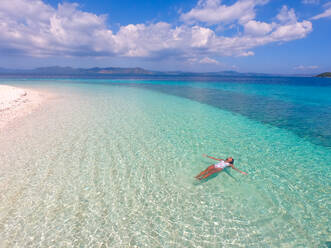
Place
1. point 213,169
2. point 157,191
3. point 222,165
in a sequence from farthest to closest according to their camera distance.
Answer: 1. point 222,165
2. point 213,169
3. point 157,191

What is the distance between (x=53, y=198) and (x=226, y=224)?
18.6ft

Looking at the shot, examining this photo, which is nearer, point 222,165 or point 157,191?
point 157,191

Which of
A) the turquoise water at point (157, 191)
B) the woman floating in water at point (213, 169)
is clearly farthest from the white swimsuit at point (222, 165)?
the turquoise water at point (157, 191)

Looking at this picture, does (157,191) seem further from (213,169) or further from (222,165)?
(222,165)

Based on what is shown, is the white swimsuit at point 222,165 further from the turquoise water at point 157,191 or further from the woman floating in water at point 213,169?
the turquoise water at point 157,191

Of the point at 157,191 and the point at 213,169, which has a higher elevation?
the point at 213,169

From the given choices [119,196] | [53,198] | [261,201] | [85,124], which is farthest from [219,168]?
[85,124]

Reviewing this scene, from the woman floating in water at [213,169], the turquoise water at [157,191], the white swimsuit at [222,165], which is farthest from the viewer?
the white swimsuit at [222,165]

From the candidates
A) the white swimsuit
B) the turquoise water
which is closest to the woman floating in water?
the white swimsuit

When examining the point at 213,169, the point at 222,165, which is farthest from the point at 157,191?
the point at 222,165

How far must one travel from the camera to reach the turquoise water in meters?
4.56

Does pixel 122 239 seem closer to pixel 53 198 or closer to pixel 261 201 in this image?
pixel 53 198

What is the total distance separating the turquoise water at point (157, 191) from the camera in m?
4.56

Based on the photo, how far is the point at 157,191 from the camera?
622 centimetres
